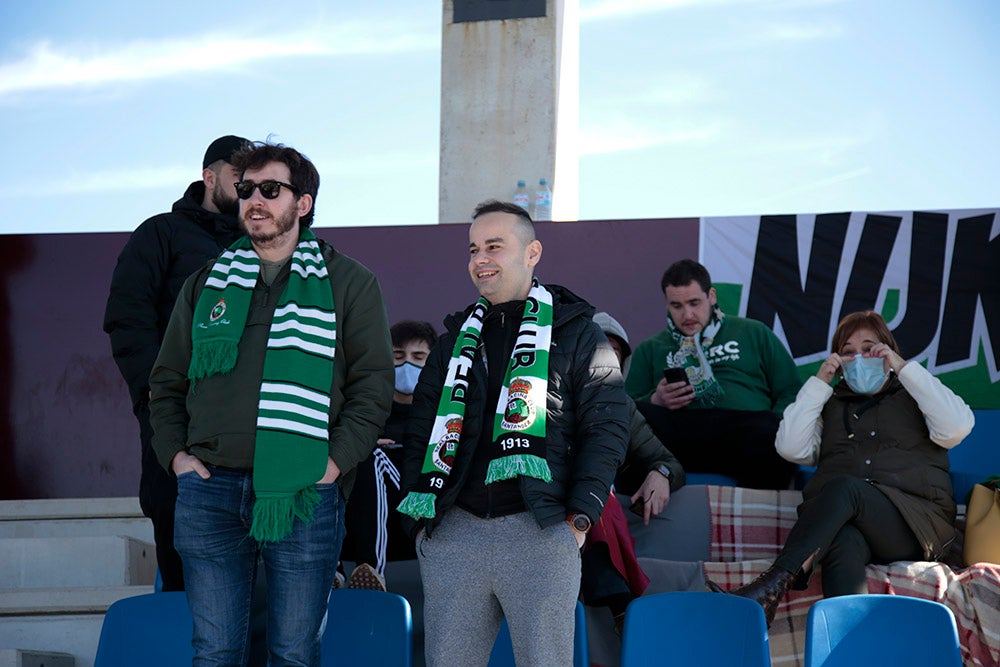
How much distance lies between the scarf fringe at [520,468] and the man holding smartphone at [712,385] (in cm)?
218

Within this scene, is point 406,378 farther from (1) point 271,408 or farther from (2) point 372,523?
(1) point 271,408

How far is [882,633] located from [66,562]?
3074 mm

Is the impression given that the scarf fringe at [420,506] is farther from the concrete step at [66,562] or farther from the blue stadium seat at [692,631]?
the concrete step at [66,562]

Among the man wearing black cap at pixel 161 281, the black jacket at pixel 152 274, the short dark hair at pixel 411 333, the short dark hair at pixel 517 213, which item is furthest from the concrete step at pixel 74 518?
the short dark hair at pixel 517 213

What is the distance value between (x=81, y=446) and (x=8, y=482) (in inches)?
17.0

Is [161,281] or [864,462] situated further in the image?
[864,462]

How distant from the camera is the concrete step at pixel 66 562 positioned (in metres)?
4.44

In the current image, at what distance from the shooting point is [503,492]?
105 inches

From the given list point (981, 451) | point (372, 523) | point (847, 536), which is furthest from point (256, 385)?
point (981, 451)

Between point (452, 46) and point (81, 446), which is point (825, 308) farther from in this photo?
point (81, 446)

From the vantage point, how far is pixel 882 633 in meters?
2.97

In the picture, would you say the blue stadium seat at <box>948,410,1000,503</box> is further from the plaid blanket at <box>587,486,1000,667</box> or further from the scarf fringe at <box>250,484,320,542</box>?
the scarf fringe at <box>250,484,320,542</box>

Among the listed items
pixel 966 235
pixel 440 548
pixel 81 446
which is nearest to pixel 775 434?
pixel 966 235

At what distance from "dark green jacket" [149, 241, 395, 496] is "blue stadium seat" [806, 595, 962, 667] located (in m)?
1.26
